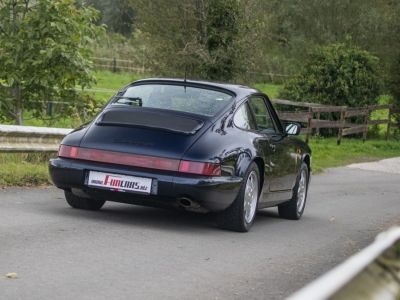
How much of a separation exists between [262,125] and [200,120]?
136cm

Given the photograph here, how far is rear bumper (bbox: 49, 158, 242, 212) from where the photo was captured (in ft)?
28.4

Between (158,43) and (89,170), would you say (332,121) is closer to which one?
(158,43)

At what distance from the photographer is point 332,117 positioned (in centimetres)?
3141

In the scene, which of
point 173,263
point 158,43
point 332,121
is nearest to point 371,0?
point 332,121

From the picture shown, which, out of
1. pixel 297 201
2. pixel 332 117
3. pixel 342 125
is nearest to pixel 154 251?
pixel 297 201

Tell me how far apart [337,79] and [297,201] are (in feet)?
69.8

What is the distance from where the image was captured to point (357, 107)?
3212 cm

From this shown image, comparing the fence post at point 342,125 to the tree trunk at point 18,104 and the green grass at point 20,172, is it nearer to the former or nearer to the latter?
the tree trunk at point 18,104

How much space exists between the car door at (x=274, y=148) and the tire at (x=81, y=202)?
1.79 meters

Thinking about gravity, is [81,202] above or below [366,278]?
below

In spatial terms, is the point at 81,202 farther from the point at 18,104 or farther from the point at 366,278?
the point at 366,278

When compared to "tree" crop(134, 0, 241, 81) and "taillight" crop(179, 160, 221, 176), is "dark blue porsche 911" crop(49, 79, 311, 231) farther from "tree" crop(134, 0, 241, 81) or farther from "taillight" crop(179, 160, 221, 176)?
"tree" crop(134, 0, 241, 81)

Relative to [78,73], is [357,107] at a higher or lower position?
lower

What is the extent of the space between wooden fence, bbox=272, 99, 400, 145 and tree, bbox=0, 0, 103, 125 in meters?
11.4
